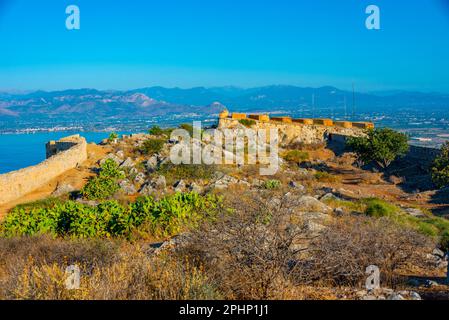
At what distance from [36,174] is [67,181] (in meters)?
1.28

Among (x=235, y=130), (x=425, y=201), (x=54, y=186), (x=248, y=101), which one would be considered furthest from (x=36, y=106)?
(x=425, y=201)

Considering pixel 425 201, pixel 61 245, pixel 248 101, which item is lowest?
pixel 425 201

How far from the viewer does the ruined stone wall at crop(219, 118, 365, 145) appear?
33.3 m

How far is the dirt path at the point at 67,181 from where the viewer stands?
1575 centimetres

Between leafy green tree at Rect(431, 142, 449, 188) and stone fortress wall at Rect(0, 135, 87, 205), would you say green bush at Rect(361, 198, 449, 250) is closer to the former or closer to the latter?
leafy green tree at Rect(431, 142, 449, 188)

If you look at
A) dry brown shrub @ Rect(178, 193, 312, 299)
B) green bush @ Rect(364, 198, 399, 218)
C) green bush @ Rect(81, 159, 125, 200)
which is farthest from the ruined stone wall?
dry brown shrub @ Rect(178, 193, 312, 299)

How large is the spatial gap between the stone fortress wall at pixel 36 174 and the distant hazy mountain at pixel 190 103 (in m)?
72.0

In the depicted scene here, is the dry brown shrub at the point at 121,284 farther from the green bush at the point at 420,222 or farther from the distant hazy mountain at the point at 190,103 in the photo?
the distant hazy mountain at the point at 190,103

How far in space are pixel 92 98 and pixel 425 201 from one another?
12869cm

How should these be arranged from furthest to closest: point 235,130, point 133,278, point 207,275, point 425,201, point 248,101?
point 248,101, point 235,130, point 425,201, point 207,275, point 133,278

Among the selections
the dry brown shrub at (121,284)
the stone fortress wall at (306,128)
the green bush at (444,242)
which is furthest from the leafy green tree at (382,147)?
the dry brown shrub at (121,284)

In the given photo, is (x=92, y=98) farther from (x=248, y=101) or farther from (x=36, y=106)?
(x=248, y=101)
